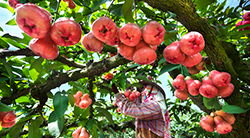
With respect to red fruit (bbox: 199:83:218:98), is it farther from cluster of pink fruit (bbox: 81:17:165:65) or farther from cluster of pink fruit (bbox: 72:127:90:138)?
cluster of pink fruit (bbox: 72:127:90:138)

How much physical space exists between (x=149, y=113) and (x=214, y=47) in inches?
55.4

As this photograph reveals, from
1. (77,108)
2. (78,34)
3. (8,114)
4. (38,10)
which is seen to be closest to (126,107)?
(77,108)

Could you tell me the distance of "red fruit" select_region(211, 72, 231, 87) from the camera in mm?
876

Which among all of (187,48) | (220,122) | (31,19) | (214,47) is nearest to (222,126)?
(220,122)

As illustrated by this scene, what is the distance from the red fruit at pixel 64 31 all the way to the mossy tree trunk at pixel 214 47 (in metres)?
0.42

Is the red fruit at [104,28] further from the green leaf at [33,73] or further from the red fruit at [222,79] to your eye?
the green leaf at [33,73]

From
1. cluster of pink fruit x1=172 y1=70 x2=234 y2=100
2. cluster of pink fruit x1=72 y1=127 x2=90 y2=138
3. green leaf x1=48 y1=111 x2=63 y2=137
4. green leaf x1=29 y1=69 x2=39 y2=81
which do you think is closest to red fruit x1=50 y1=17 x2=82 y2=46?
green leaf x1=48 y1=111 x2=63 y2=137

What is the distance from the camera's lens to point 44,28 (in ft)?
1.77

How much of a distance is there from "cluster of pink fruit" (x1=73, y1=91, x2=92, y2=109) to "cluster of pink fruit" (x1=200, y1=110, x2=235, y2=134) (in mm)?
1015

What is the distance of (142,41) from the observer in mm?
710

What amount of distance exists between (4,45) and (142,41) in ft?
3.45

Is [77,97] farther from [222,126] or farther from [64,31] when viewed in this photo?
[222,126]

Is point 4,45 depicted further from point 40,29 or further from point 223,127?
point 223,127

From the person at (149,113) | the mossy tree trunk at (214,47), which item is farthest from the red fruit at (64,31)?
the person at (149,113)
